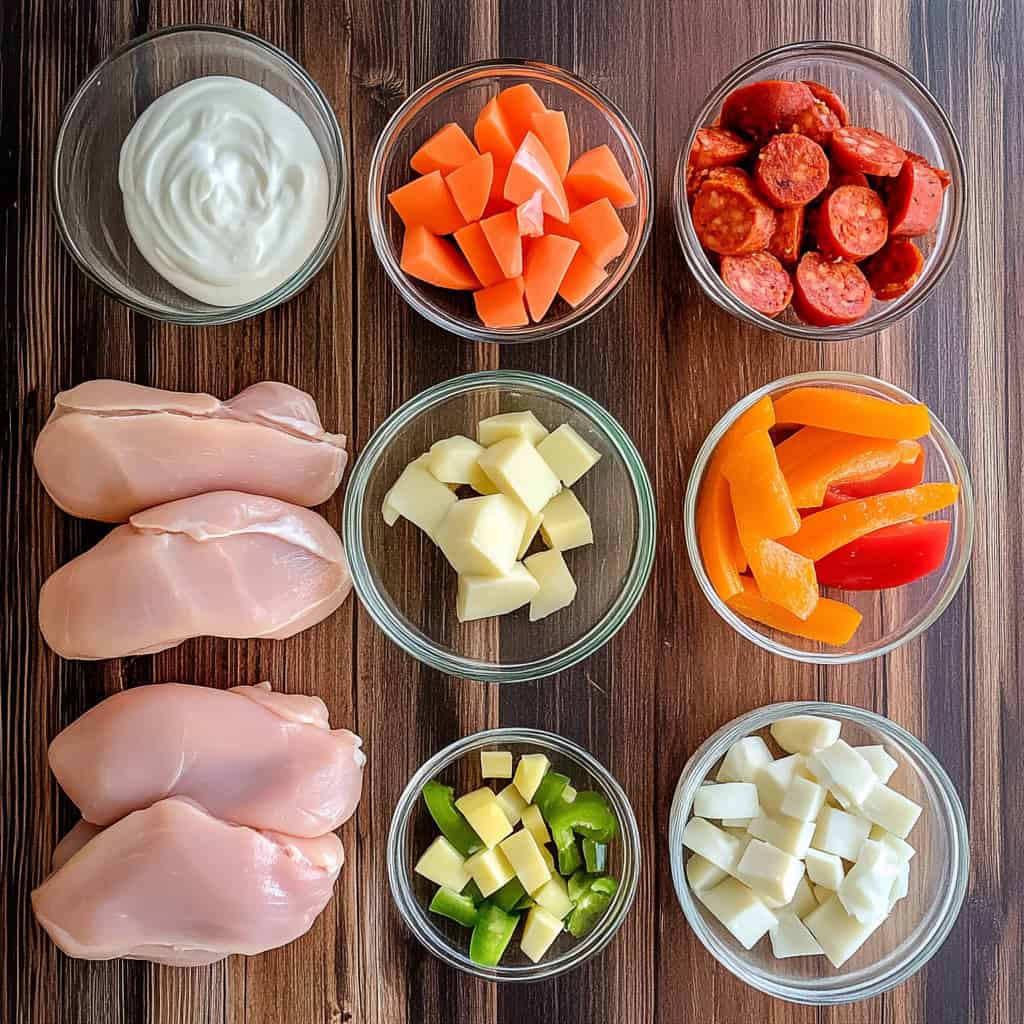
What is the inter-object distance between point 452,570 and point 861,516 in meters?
0.67

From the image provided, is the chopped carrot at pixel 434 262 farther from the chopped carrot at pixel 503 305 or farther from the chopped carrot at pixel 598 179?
the chopped carrot at pixel 598 179

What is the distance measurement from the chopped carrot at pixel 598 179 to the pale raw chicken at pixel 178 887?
115 cm

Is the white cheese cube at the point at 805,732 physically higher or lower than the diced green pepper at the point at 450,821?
higher

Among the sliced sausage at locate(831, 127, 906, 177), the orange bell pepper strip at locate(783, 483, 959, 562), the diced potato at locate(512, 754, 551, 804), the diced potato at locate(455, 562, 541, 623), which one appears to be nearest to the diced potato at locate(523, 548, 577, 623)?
the diced potato at locate(455, 562, 541, 623)

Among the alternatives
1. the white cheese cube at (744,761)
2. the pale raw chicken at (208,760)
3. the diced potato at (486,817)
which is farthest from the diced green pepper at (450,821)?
the white cheese cube at (744,761)

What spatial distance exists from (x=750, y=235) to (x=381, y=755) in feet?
3.44

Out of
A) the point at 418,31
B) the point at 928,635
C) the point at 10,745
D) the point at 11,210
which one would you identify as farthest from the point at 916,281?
the point at 10,745

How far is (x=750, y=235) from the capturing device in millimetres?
1559

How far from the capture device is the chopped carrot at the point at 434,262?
1564mm

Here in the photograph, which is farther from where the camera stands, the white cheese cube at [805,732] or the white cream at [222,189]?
the white cheese cube at [805,732]

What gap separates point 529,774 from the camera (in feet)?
5.48

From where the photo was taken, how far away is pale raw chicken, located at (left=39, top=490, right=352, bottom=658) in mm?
1574

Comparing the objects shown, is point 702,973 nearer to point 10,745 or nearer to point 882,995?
point 882,995

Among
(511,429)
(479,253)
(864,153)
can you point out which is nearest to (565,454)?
(511,429)
